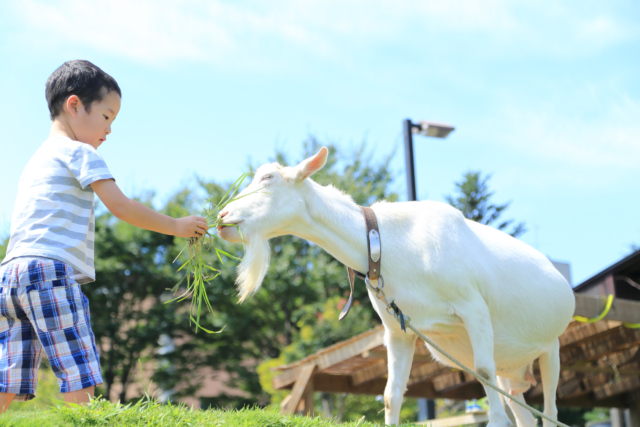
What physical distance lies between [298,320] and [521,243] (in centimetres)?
1512

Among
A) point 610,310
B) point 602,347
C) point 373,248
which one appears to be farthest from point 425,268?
point 602,347

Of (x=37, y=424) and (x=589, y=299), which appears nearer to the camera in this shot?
(x=37, y=424)

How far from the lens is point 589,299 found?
6711mm

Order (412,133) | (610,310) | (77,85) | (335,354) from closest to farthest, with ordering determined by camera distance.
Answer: (77,85)
(610,310)
(335,354)
(412,133)

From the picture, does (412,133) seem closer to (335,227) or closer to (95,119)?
(335,227)

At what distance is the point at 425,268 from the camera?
3.54 meters

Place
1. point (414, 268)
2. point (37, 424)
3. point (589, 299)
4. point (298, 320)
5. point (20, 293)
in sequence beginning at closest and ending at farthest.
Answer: point (37, 424) → point (20, 293) → point (414, 268) → point (589, 299) → point (298, 320)

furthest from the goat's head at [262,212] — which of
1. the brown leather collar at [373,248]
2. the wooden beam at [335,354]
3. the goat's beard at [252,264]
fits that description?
the wooden beam at [335,354]

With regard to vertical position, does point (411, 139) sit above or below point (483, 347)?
above

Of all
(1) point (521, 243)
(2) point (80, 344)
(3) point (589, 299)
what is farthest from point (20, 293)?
(3) point (589, 299)

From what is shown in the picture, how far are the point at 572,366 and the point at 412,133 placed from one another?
159 inches

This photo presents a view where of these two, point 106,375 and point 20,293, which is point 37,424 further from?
point 106,375

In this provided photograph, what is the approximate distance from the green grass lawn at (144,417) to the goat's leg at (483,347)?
0.77 metres

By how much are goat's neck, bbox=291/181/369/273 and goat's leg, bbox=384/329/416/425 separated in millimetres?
581
